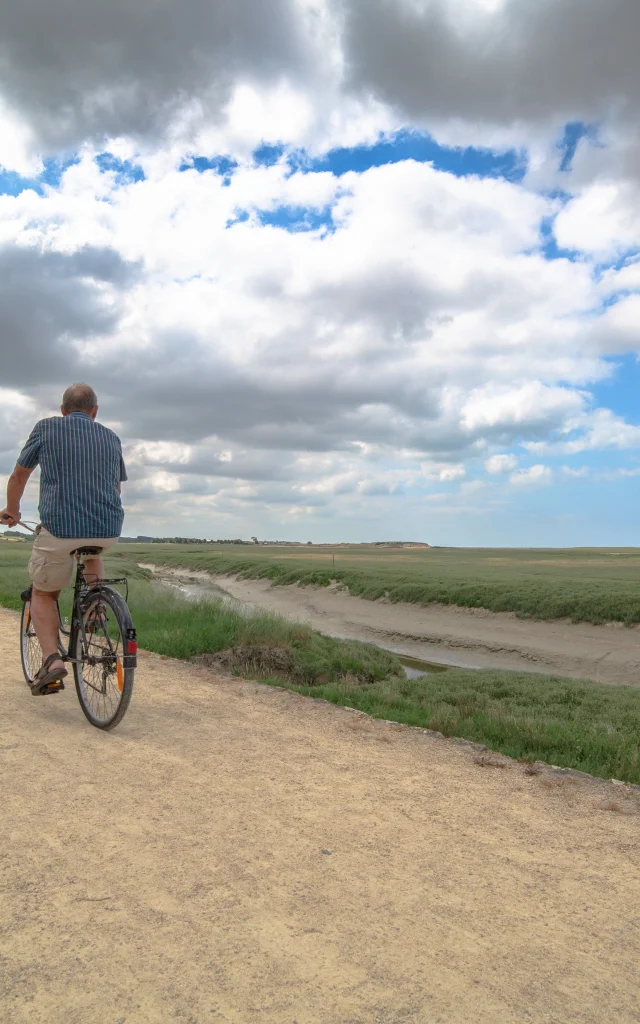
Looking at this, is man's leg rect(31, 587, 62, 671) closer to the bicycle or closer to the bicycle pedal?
the bicycle

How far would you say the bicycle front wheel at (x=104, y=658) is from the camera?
5.93m

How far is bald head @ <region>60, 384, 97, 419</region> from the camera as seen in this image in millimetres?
6641

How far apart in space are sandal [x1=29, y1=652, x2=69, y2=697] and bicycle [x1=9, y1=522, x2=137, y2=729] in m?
0.04

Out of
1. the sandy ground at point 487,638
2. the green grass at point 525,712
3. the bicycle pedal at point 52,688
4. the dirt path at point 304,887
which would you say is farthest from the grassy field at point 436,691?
the sandy ground at point 487,638

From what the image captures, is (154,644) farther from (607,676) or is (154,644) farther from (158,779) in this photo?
(607,676)

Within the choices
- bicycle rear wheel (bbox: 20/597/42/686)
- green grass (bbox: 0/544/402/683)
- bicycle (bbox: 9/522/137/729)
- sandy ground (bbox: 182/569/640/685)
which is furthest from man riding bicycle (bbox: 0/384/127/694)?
sandy ground (bbox: 182/569/640/685)

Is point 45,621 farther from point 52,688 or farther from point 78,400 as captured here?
point 78,400

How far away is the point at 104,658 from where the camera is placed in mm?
6168

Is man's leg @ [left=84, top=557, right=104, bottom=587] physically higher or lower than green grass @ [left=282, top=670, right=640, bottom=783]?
higher

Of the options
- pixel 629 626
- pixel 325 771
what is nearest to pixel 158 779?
pixel 325 771

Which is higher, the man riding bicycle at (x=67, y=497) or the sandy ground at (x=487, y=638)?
the man riding bicycle at (x=67, y=497)

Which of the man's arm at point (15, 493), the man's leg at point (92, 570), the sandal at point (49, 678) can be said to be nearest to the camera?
the sandal at point (49, 678)

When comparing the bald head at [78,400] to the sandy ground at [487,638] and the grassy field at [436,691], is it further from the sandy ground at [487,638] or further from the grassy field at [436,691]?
the sandy ground at [487,638]

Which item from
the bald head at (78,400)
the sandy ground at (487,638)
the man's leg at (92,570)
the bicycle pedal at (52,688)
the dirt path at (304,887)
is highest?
the bald head at (78,400)
